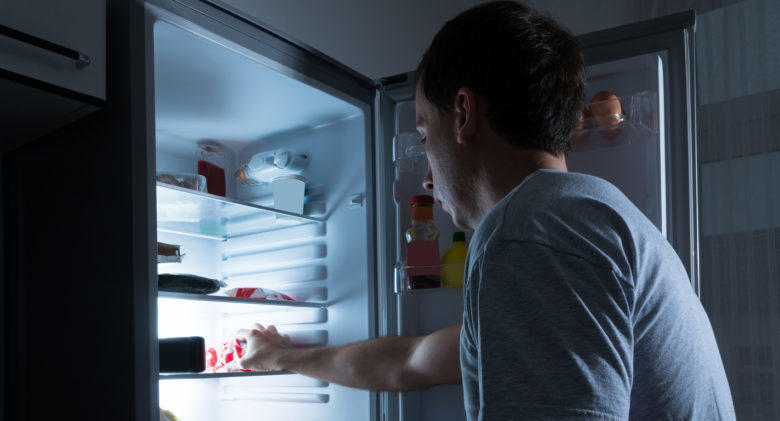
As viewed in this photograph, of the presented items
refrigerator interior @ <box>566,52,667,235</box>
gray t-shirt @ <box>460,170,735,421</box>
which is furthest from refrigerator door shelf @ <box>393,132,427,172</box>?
gray t-shirt @ <box>460,170,735,421</box>

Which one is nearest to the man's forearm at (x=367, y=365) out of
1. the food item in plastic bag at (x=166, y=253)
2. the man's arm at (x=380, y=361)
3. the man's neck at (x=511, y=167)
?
the man's arm at (x=380, y=361)

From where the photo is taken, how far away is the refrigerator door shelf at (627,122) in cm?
135

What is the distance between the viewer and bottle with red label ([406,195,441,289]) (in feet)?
5.03

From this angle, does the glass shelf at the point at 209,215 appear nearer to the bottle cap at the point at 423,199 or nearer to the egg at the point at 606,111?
the bottle cap at the point at 423,199

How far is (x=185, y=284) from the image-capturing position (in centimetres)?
150

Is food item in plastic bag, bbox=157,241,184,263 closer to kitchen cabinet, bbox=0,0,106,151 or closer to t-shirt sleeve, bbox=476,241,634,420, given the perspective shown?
kitchen cabinet, bbox=0,0,106,151

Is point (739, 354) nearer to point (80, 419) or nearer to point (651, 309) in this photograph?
point (651, 309)

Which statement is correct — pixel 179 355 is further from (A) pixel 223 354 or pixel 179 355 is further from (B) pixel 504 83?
(B) pixel 504 83

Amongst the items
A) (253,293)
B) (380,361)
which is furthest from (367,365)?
(253,293)

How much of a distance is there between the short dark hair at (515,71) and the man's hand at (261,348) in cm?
93

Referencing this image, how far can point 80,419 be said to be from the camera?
46.4 inches

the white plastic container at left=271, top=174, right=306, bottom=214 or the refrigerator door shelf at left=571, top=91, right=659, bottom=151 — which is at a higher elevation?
the refrigerator door shelf at left=571, top=91, right=659, bottom=151

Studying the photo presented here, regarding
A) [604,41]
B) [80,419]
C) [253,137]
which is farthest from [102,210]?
[604,41]

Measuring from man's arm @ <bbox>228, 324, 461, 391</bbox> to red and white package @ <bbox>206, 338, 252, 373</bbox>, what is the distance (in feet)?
0.28
